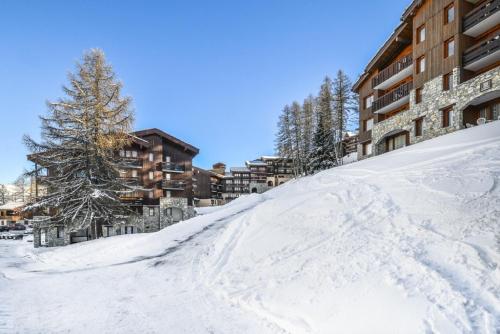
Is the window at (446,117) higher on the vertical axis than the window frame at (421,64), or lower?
lower

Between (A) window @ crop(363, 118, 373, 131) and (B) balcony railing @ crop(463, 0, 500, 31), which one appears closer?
(B) balcony railing @ crop(463, 0, 500, 31)

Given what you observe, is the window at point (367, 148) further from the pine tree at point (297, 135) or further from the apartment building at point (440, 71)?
the pine tree at point (297, 135)

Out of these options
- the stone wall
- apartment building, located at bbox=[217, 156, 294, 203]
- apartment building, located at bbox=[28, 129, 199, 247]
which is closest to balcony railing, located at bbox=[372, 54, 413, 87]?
the stone wall

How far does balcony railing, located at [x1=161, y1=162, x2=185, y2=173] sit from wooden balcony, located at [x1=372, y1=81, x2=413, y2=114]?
23905 mm

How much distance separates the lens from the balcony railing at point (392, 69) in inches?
944

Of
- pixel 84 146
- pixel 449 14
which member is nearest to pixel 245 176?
pixel 84 146

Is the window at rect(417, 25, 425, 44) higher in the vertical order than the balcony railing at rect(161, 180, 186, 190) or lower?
higher

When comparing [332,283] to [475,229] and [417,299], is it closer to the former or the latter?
[417,299]

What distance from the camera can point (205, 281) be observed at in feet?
25.4

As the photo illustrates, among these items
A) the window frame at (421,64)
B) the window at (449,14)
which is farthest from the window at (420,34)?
the window at (449,14)

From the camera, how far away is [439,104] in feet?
63.2

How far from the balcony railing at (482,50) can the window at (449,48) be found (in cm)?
121

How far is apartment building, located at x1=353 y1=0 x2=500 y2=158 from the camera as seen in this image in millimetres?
16891

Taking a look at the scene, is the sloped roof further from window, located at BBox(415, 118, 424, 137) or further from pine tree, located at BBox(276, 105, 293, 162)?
window, located at BBox(415, 118, 424, 137)
